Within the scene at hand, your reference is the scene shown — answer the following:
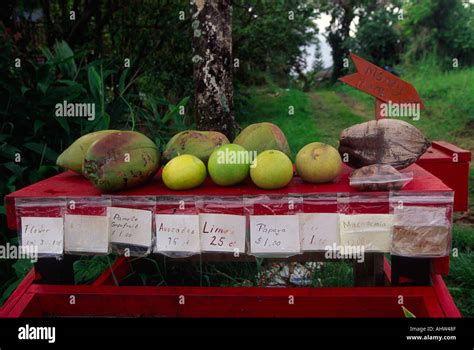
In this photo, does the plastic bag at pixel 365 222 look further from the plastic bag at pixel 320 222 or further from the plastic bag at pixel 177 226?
the plastic bag at pixel 177 226

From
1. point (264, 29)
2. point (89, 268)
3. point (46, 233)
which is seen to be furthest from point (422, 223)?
point (264, 29)

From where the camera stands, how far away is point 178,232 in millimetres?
1374

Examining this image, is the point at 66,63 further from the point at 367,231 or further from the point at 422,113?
the point at 422,113

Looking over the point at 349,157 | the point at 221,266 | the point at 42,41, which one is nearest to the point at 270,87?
the point at 42,41

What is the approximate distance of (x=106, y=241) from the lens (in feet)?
4.62

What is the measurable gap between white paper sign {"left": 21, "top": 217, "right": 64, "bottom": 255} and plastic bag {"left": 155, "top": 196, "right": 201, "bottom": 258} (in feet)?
0.88

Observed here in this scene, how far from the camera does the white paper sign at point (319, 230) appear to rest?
4.41 ft

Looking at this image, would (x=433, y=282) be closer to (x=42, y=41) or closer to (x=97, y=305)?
(x=97, y=305)

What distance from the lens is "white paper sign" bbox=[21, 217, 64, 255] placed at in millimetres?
1422

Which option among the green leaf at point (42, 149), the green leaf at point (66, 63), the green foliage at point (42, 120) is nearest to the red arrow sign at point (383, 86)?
the green foliage at point (42, 120)

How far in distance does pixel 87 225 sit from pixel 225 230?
0.37 meters

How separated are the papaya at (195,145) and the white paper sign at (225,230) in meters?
0.23

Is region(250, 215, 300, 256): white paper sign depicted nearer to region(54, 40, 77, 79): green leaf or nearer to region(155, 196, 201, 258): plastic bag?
region(155, 196, 201, 258): plastic bag

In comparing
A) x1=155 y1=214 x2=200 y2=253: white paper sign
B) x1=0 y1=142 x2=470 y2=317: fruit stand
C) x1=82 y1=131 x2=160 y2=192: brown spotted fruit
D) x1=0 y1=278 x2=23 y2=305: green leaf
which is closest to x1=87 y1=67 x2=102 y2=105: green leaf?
x1=0 y1=278 x2=23 y2=305: green leaf
